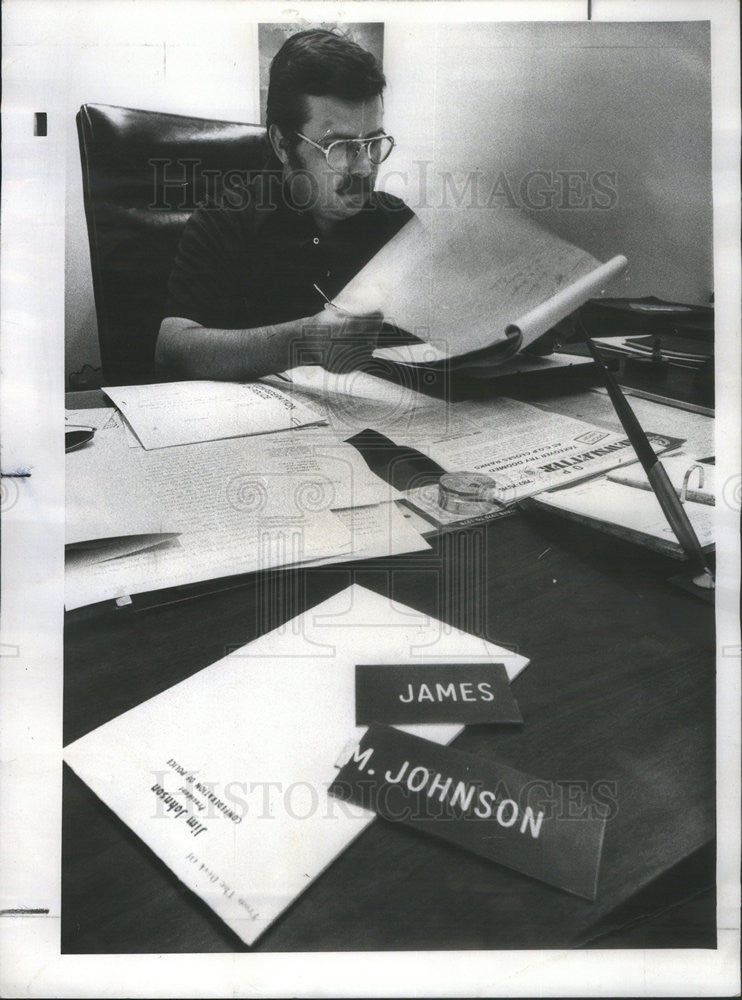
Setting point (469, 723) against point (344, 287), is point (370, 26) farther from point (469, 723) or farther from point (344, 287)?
point (469, 723)

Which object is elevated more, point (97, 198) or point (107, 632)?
point (97, 198)

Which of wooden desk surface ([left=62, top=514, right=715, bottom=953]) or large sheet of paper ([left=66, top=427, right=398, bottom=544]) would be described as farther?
large sheet of paper ([left=66, top=427, right=398, bottom=544])

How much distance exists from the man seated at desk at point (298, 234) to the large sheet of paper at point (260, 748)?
0.23 meters

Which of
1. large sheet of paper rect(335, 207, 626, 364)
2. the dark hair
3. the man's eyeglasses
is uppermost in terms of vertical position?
the dark hair

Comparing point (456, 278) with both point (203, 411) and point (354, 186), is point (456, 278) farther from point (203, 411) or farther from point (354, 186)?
point (203, 411)

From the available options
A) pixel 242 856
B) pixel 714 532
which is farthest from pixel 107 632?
pixel 714 532

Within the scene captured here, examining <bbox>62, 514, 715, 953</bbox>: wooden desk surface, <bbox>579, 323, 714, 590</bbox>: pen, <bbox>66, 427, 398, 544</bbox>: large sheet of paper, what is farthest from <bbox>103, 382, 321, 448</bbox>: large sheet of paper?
<bbox>579, 323, 714, 590</bbox>: pen

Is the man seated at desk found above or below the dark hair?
below

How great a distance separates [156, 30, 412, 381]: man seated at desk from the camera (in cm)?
62

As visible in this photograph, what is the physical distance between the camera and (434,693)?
0.57 m

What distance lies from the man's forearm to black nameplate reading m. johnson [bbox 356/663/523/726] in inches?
10.7

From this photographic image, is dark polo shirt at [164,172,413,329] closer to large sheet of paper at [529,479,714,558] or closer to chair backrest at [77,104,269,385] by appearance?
chair backrest at [77,104,269,385]

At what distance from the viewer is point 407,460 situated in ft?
2.07

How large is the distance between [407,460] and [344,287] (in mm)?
161
